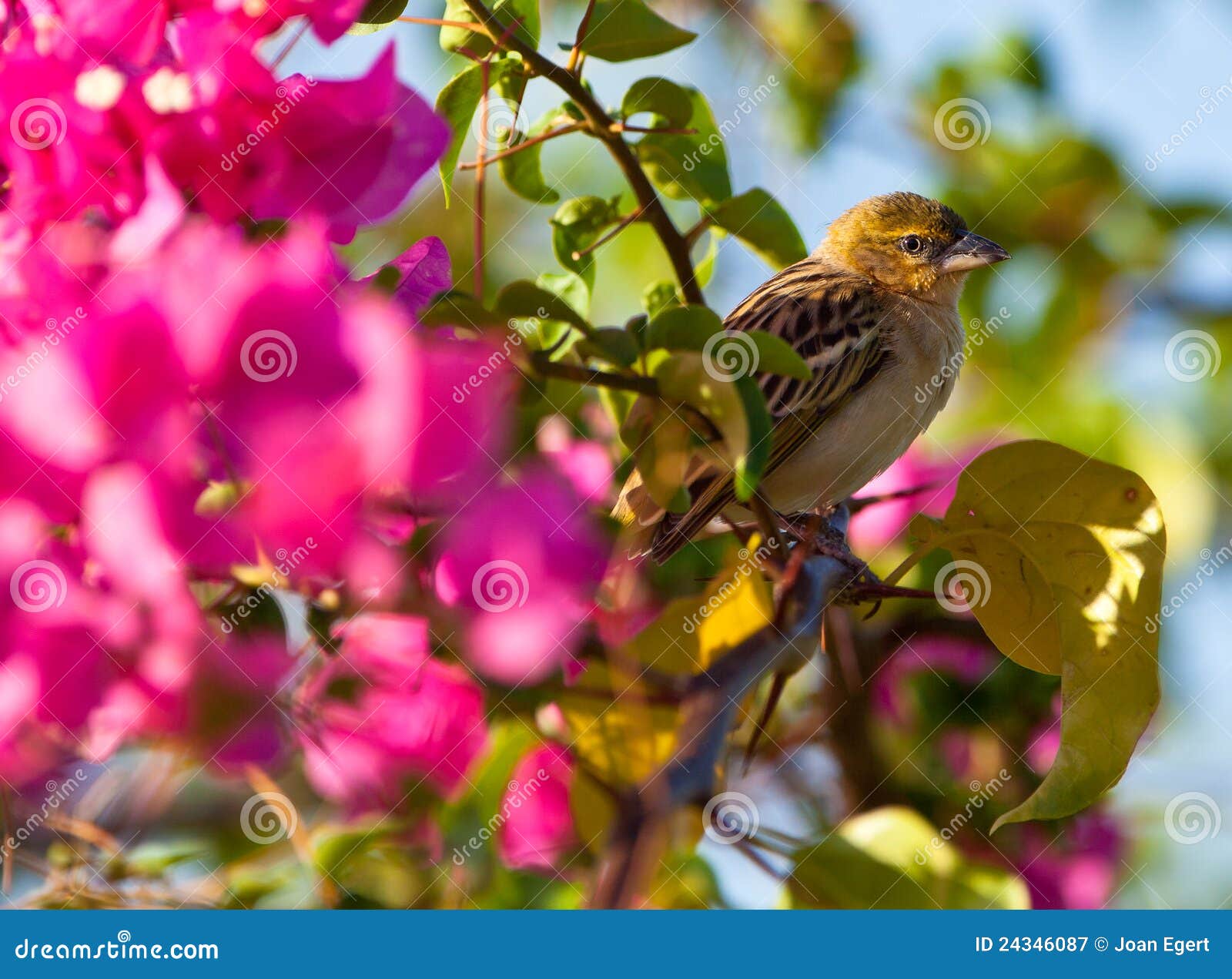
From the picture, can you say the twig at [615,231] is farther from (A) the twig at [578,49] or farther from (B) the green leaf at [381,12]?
(B) the green leaf at [381,12]

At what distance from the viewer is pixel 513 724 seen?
2.16 m

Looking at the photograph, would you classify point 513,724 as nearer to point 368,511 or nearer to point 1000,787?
point 368,511

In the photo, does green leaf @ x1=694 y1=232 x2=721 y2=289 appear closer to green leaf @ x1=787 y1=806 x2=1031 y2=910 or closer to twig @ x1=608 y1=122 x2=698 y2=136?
twig @ x1=608 y1=122 x2=698 y2=136

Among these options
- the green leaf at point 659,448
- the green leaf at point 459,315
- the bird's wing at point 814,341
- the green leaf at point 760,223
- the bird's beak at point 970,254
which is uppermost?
the bird's beak at point 970,254

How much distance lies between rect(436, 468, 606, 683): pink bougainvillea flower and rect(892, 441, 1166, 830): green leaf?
71cm

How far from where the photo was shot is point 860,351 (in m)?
3.29

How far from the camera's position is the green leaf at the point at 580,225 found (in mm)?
2193

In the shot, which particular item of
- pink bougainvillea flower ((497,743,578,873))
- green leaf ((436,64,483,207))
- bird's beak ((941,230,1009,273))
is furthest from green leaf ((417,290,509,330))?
bird's beak ((941,230,1009,273))

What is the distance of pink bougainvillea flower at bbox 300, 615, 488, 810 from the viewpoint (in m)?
1.67

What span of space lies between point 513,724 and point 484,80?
1.07 meters

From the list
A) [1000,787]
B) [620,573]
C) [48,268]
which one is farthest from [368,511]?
[1000,787]

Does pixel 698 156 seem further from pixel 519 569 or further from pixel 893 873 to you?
pixel 893 873

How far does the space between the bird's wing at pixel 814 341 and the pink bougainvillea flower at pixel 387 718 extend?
87cm

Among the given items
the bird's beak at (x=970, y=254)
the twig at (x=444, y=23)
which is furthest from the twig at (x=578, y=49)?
the bird's beak at (x=970, y=254)
